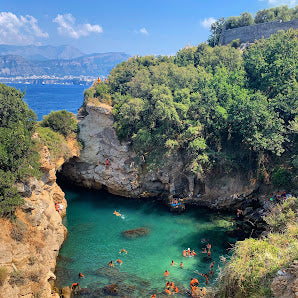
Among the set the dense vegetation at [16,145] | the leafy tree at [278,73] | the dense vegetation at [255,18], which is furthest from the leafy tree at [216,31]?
the dense vegetation at [16,145]

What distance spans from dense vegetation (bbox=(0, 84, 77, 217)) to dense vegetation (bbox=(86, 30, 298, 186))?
6668mm

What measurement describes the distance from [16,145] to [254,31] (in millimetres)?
38230

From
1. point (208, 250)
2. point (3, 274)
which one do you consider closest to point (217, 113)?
point (208, 250)

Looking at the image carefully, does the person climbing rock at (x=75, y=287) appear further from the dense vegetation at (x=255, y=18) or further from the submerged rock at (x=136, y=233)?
the dense vegetation at (x=255, y=18)

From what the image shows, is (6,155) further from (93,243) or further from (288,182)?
(288,182)

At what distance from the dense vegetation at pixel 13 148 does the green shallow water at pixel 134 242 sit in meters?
6.03

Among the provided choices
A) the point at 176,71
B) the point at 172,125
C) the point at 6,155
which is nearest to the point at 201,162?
the point at 172,125

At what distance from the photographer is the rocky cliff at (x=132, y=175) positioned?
1030 inches

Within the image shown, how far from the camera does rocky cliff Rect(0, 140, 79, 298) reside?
14547 millimetres

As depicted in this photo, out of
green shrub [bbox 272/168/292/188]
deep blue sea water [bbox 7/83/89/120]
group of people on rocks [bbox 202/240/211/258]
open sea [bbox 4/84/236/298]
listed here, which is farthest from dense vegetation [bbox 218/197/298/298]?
deep blue sea water [bbox 7/83/89/120]

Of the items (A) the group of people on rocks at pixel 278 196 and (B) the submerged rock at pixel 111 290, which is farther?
(A) the group of people on rocks at pixel 278 196

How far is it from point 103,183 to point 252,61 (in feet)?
63.4

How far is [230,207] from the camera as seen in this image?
85.3 feet

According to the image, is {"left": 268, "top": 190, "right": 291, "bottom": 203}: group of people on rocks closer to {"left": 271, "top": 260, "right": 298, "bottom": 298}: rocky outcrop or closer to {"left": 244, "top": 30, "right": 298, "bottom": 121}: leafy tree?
{"left": 244, "top": 30, "right": 298, "bottom": 121}: leafy tree
